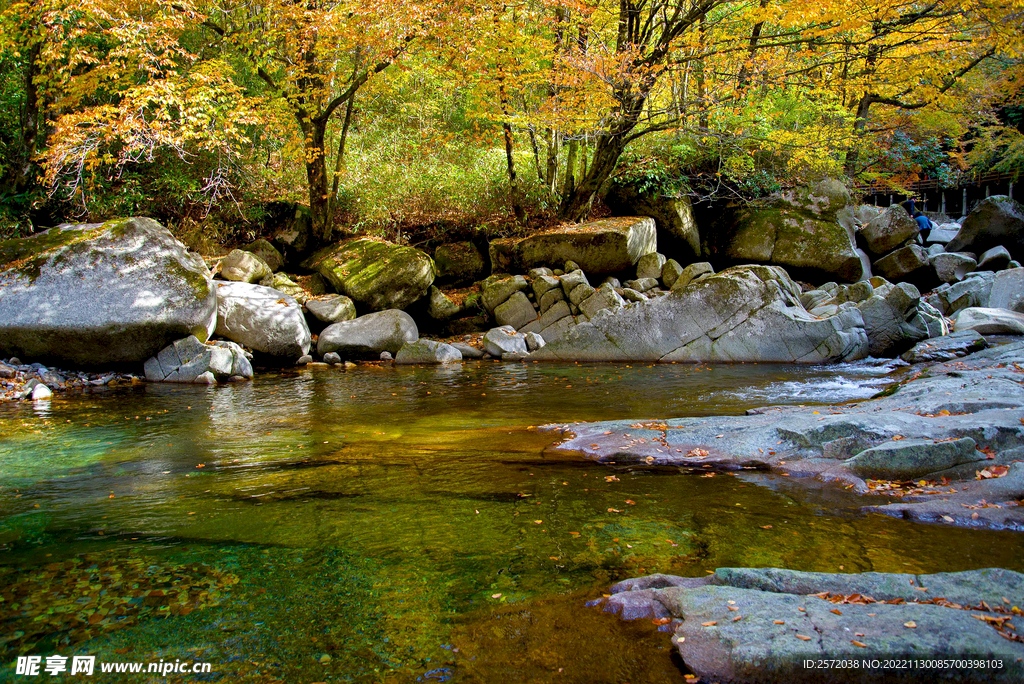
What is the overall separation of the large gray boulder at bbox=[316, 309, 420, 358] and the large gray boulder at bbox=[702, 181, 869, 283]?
29.7 ft

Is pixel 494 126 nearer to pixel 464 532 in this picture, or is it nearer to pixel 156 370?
pixel 156 370

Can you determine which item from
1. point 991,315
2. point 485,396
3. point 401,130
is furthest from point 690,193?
point 485,396

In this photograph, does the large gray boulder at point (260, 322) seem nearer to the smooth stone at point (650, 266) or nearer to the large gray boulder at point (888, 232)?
the smooth stone at point (650, 266)

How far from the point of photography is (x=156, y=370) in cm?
1070

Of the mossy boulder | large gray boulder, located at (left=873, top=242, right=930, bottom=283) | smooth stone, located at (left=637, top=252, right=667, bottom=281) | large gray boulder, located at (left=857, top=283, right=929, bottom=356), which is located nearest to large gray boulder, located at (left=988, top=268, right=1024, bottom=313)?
large gray boulder, located at (left=857, top=283, right=929, bottom=356)

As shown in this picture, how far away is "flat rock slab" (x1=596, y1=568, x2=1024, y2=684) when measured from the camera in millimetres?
2254

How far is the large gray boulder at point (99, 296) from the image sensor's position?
10.1 metres

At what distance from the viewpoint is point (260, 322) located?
39.7ft

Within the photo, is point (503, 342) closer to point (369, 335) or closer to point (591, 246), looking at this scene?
point (369, 335)

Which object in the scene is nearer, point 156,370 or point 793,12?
point 156,370

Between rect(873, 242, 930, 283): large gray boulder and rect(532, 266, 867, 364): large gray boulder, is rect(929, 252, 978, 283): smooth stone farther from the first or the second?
rect(532, 266, 867, 364): large gray boulder

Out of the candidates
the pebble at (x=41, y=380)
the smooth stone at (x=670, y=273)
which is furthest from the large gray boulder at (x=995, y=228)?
the pebble at (x=41, y=380)

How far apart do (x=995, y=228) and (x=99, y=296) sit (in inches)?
863

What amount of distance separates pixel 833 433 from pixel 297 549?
167 inches
